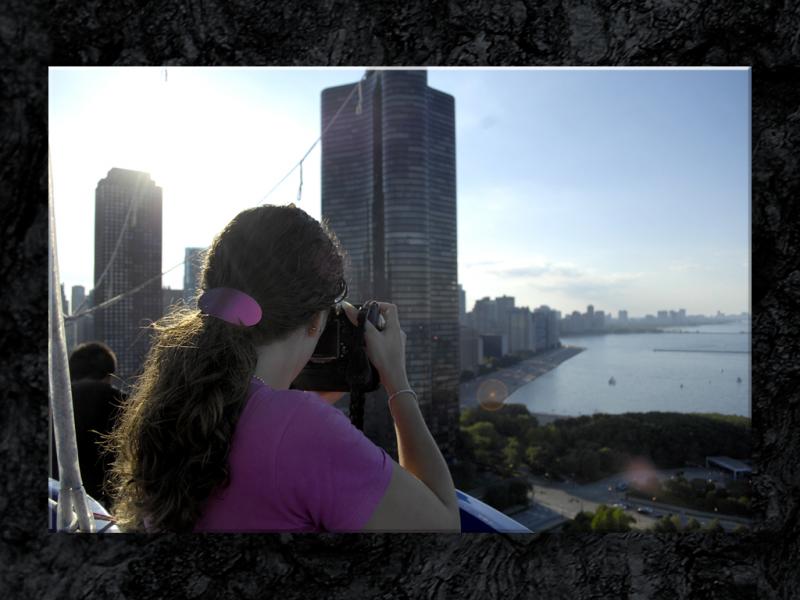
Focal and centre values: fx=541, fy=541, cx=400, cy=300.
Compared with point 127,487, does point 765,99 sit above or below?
above

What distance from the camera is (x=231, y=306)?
1.38 meters

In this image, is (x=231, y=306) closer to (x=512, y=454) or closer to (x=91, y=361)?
(x=91, y=361)

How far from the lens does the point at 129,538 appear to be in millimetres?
1477

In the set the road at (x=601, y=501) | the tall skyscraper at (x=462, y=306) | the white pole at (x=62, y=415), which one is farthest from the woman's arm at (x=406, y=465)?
the white pole at (x=62, y=415)

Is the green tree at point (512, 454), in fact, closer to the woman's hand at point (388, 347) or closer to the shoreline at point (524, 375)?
the shoreline at point (524, 375)

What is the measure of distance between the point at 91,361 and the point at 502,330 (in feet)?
3.97

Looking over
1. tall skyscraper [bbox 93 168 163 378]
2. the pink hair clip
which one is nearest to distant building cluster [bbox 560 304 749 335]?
the pink hair clip

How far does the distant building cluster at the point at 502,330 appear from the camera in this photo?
1593 mm

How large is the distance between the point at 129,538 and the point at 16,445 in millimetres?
405

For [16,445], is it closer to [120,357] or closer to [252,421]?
[120,357]

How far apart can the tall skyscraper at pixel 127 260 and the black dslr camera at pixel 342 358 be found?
456mm

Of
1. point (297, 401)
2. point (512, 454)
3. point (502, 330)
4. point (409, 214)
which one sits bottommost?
point (512, 454)

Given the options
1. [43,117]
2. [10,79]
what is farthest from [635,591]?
[10,79]

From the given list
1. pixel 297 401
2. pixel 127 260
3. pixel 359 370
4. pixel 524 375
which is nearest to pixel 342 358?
pixel 359 370
